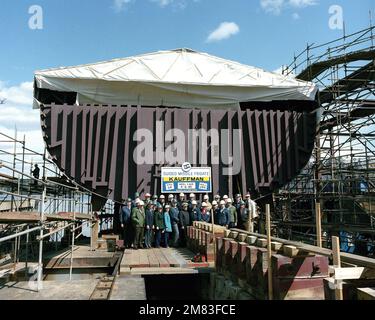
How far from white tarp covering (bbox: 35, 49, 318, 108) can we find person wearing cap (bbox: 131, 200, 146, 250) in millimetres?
5384

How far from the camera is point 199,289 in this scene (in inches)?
322

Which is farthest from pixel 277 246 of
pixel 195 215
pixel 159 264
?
pixel 195 215

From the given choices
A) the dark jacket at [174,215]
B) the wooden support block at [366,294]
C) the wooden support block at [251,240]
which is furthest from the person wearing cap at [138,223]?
the wooden support block at [366,294]

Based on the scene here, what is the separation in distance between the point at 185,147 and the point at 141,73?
336cm

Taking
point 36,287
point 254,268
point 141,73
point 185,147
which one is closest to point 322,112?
point 185,147

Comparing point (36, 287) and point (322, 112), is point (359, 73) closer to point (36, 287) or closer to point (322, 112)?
point (322, 112)

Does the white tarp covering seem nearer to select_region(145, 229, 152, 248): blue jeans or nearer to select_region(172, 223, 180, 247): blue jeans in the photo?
select_region(172, 223, 180, 247): blue jeans

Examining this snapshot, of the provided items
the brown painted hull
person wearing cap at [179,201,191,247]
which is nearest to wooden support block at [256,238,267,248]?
person wearing cap at [179,201,191,247]

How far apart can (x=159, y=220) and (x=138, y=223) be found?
27.3 inches

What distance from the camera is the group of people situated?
1163cm

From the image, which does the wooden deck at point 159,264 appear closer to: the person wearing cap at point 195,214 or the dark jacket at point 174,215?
the dark jacket at point 174,215

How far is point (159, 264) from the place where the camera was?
8.28 m

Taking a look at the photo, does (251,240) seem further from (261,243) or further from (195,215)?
(195,215)

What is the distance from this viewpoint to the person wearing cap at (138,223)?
1131cm
